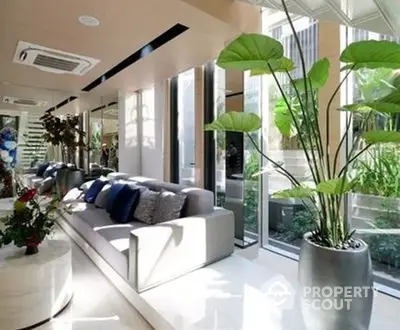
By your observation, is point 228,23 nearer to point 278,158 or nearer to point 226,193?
point 278,158

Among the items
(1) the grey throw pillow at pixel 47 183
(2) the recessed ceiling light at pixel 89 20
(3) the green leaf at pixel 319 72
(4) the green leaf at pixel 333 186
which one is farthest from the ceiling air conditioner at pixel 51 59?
(4) the green leaf at pixel 333 186

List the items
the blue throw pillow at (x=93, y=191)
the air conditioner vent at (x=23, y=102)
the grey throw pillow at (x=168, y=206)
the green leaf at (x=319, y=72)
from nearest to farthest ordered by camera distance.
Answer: the green leaf at (x=319, y=72) → the grey throw pillow at (x=168, y=206) → the blue throw pillow at (x=93, y=191) → the air conditioner vent at (x=23, y=102)

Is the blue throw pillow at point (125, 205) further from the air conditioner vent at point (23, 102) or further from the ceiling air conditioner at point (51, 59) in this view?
the air conditioner vent at point (23, 102)

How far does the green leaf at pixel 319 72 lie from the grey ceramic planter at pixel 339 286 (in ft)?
3.26

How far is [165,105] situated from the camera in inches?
198

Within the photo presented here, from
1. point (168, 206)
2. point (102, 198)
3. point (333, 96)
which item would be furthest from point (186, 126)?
point (333, 96)

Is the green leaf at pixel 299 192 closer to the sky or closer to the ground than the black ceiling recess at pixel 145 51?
closer to the ground

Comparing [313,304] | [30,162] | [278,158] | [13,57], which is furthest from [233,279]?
[30,162]

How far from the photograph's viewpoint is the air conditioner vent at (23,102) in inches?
223

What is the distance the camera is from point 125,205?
3.41 m

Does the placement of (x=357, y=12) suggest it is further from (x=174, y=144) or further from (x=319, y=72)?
(x=174, y=144)

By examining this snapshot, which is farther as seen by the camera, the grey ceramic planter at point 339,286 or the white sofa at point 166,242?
the white sofa at point 166,242

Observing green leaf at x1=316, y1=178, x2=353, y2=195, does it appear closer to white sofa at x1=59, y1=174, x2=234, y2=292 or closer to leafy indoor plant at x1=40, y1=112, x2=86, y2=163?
white sofa at x1=59, y1=174, x2=234, y2=292

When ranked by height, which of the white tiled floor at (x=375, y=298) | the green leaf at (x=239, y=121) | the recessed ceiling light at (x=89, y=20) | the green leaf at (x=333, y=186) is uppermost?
the recessed ceiling light at (x=89, y=20)
